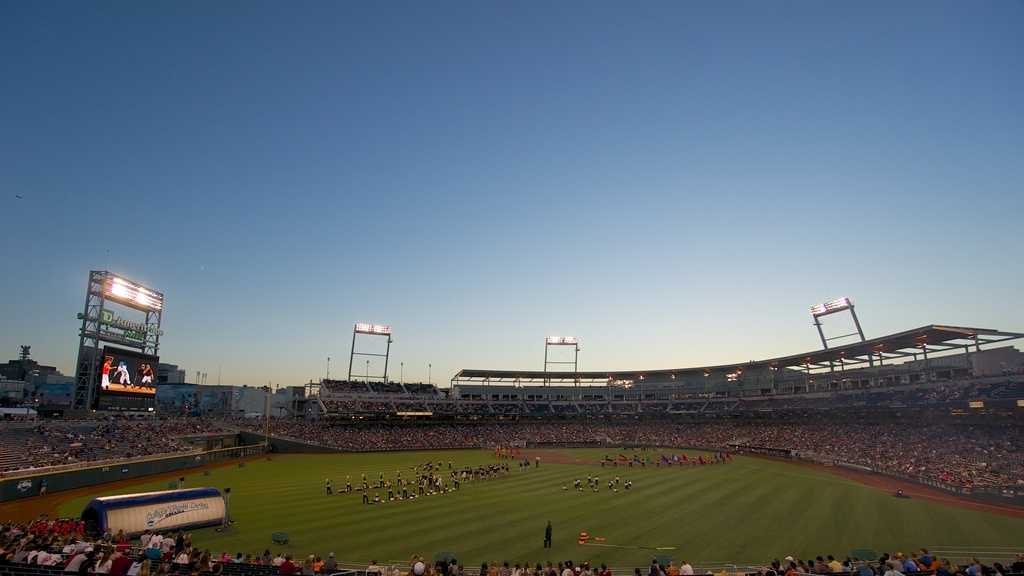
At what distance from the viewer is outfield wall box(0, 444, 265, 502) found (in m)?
39.6

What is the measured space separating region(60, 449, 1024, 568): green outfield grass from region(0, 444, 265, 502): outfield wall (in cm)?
487

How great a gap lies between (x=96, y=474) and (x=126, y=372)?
14271mm

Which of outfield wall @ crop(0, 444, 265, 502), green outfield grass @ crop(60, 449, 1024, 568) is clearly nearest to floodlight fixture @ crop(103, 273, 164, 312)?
outfield wall @ crop(0, 444, 265, 502)

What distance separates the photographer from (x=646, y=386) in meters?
120

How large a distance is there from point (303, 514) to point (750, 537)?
2549 cm

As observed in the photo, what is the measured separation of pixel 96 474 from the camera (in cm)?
4672

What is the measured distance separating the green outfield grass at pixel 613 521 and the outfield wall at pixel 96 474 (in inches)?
192

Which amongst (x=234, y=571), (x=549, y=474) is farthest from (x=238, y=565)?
(x=549, y=474)

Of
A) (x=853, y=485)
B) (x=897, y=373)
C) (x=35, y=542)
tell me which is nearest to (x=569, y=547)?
(x=35, y=542)

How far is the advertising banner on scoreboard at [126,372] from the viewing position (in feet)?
181

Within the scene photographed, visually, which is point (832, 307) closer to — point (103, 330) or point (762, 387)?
point (762, 387)

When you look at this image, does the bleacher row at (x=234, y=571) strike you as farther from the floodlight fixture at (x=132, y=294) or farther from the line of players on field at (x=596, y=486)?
the floodlight fixture at (x=132, y=294)

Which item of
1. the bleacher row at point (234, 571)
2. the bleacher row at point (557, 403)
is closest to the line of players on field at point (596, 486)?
the bleacher row at point (234, 571)

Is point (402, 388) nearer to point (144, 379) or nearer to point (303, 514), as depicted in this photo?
point (144, 379)
